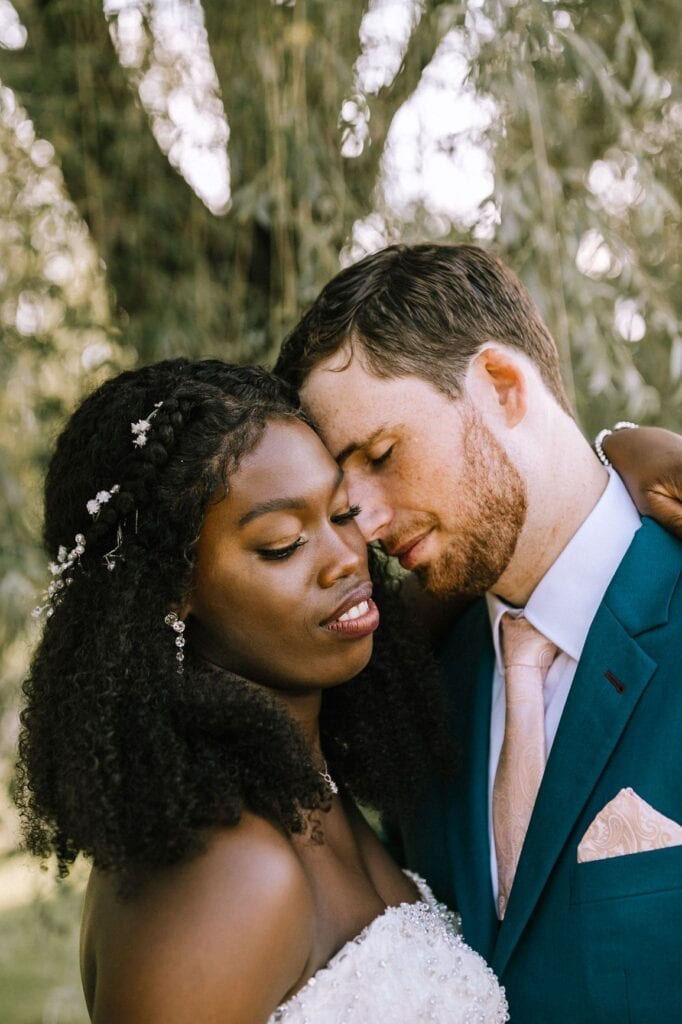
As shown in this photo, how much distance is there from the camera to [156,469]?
6.31ft

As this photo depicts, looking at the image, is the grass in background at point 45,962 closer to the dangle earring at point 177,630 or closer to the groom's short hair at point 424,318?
the dangle earring at point 177,630

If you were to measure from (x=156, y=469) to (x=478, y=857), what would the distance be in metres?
0.98

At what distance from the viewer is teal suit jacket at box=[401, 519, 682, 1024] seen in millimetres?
1867

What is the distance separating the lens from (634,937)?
1.87 metres

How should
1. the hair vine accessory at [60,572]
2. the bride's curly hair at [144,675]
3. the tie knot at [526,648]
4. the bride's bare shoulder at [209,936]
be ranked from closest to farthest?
the bride's bare shoulder at [209,936], the bride's curly hair at [144,675], the hair vine accessory at [60,572], the tie knot at [526,648]

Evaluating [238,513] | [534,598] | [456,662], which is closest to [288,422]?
[238,513]

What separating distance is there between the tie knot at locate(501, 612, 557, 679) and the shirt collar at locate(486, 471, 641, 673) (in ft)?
0.10

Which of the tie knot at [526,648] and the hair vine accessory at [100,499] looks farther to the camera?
the tie knot at [526,648]

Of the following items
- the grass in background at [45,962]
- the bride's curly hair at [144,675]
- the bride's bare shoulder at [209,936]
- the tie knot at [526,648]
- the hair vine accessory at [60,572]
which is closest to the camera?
the bride's bare shoulder at [209,936]

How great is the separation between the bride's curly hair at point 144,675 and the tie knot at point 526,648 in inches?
21.7

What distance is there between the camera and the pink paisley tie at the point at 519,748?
214cm

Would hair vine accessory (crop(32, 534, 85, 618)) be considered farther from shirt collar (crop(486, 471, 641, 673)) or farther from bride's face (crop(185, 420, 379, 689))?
shirt collar (crop(486, 471, 641, 673))

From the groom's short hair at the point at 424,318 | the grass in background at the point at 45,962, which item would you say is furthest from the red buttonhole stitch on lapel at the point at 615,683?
the grass in background at the point at 45,962

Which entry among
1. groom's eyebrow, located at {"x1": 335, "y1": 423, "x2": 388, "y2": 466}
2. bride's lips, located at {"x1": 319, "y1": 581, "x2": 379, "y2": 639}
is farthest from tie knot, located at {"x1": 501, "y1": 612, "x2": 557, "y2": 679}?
groom's eyebrow, located at {"x1": 335, "y1": 423, "x2": 388, "y2": 466}
